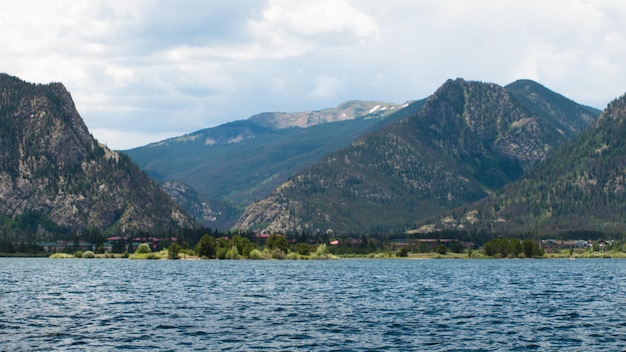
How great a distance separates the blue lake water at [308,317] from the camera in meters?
86.2

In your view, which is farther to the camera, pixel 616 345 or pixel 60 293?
pixel 60 293

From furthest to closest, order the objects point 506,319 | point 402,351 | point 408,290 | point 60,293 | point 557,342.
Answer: point 408,290
point 60,293
point 506,319
point 557,342
point 402,351

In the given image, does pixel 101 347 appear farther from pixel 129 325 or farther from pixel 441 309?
pixel 441 309

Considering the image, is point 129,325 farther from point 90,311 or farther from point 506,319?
point 506,319

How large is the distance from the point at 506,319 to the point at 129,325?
4392cm

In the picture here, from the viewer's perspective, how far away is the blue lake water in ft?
283

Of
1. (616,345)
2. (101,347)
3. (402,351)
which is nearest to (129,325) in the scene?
(101,347)

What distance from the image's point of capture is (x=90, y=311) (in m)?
114

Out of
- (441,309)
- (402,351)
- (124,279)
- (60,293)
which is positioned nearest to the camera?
(402,351)

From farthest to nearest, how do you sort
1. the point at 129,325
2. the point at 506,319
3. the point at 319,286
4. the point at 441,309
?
the point at 319,286
the point at 441,309
the point at 506,319
the point at 129,325

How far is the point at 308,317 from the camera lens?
109 metres

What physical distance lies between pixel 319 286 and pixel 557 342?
85.2 meters

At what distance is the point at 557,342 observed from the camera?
87.7 metres

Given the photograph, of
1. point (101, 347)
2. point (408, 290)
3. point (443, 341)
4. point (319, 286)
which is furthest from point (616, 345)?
point (319, 286)
